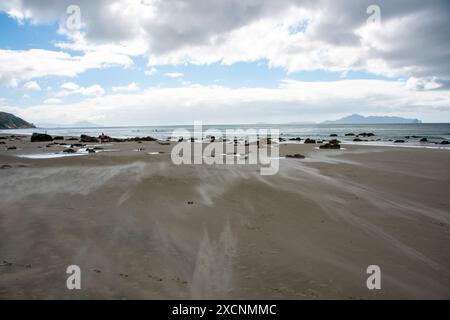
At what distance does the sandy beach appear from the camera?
4.50 m

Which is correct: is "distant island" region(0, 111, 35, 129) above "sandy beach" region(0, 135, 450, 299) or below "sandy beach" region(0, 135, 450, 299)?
above

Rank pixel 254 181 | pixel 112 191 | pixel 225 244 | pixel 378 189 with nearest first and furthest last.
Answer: pixel 225 244, pixel 112 191, pixel 378 189, pixel 254 181

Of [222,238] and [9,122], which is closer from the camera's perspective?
[222,238]

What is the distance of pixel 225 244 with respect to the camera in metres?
6.09

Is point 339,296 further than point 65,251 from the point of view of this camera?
No

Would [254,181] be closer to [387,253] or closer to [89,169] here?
[387,253]

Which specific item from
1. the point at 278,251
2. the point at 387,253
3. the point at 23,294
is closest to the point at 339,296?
the point at 278,251

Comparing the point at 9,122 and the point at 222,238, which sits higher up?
the point at 9,122

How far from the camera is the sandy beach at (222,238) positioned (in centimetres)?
450

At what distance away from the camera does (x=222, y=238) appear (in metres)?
6.41

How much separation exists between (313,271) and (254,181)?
760cm

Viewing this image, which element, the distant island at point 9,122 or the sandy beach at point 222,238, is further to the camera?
the distant island at point 9,122

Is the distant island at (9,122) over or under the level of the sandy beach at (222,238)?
over

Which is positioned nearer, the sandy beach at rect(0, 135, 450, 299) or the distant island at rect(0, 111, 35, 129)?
the sandy beach at rect(0, 135, 450, 299)
